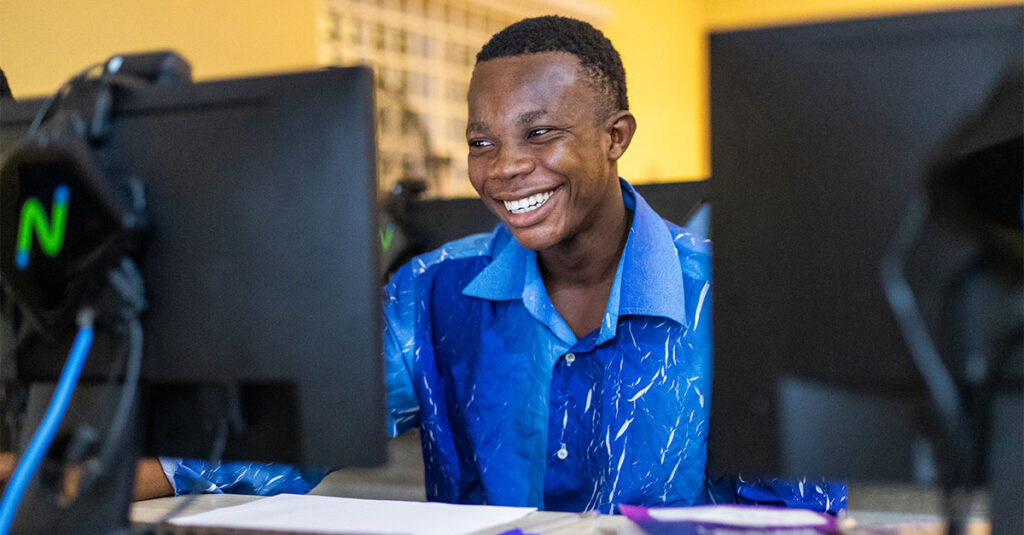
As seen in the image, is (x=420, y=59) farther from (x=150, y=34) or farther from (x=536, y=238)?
(x=536, y=238)

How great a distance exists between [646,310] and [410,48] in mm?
2820

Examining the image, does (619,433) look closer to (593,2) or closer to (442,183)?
(442,183)

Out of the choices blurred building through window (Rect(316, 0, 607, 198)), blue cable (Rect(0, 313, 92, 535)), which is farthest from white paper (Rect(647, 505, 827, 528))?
blurred building through window (Rect(316, 0, 607, 198))

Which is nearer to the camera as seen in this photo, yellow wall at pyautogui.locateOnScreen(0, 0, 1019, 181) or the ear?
the ear

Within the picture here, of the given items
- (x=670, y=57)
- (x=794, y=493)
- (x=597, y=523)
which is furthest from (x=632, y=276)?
(x=670, y=57)

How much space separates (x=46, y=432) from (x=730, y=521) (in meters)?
0.62

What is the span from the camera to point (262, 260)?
2.55 feet

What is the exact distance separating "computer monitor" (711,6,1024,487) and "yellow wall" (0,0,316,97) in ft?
4.91

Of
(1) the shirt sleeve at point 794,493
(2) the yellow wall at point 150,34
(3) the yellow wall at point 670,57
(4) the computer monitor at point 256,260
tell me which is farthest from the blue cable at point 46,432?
(3) the yellow wall at point 670,57

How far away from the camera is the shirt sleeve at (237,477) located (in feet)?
3.86

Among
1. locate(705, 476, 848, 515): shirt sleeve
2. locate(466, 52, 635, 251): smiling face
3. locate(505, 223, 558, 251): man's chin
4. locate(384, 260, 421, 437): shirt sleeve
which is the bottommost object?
locate(705, 476, 848, 515): shirt sleeve

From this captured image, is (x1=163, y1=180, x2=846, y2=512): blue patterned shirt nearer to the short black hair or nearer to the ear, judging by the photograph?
the ear

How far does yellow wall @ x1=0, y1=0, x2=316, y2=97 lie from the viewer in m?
2.28

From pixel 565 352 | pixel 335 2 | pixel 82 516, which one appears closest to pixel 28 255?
pixel 82 516
